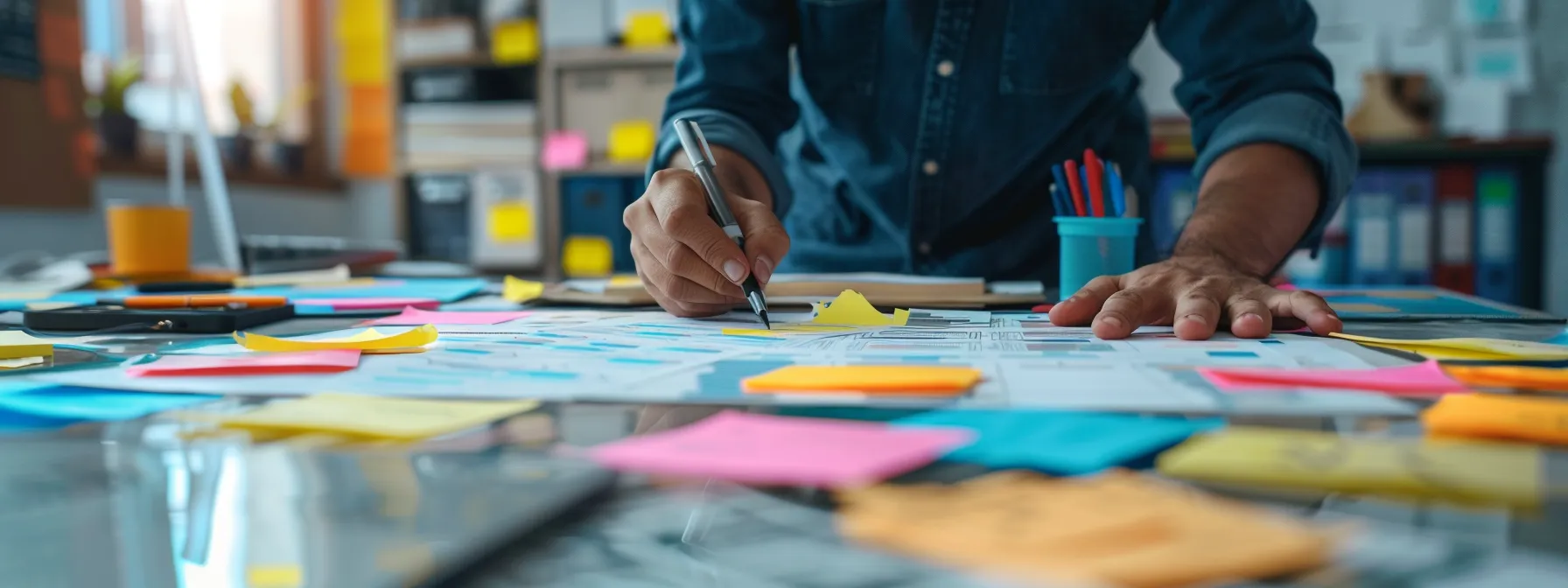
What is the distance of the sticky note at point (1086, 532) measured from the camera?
195 millimetres

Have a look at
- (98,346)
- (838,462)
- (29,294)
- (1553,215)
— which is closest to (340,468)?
(838,462)

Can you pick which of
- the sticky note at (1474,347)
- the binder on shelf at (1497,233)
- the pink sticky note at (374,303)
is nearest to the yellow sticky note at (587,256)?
the pink sticky note at (374,303)

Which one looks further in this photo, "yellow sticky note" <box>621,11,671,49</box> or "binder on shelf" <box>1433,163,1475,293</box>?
"yellow sticky note" <box>621,11,671,49</box>

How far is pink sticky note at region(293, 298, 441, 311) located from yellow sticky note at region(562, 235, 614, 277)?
1.63 meters

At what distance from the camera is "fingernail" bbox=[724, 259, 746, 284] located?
688 millimetres

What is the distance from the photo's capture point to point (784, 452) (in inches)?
11.4

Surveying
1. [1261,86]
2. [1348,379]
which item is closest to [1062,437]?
[1348,379]

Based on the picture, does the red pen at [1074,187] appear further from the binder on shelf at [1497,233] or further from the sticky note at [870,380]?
the binder on shelf at [1497,233]

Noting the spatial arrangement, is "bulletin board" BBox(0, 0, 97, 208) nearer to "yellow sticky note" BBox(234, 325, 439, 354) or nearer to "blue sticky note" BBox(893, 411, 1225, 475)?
"yellow sticky note" BBox(234, 325, 439, 354)

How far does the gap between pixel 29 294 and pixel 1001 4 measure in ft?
3.34

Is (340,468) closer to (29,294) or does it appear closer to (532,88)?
(29,294)

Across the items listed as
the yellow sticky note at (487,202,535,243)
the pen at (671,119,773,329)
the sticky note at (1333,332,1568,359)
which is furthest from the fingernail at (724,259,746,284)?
the yellow sticky note at (487,202,535,243)

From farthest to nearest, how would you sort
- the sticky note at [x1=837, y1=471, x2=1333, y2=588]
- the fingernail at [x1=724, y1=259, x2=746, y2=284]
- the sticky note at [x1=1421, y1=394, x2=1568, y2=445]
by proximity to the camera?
1. the fingernail at [x1=724, y1=259, x2=746, y2=284]
2. the sticky note at [x1=1421, y1=394, x2=1568, y2=445]
3. the sticky note at [x1=837, y1=471, x2=1333, y2=588]

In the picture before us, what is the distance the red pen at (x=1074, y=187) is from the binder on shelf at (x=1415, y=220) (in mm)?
1824
